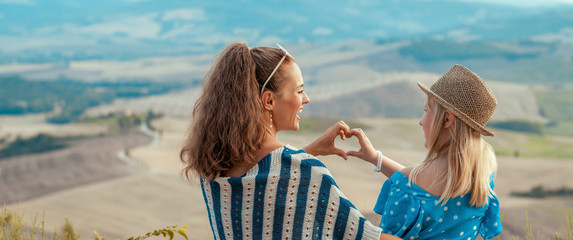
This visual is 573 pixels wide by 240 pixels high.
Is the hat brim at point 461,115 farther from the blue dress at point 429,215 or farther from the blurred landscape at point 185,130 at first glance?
the blurred landscape at point 185,130

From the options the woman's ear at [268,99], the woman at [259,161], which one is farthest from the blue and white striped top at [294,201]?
the woman's ear at [268,99]

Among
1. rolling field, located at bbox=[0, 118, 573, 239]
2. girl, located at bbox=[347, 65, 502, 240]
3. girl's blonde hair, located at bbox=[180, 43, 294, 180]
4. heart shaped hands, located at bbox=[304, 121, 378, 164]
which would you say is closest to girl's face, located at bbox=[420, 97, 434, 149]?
girl, located at bbox=[347, 65, 502, 240]

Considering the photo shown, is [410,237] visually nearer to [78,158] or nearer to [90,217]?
[90,217]

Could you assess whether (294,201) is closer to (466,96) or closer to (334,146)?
(334,146)

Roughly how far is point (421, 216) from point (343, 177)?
43.5 m

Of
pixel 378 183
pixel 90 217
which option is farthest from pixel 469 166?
pixel 378 183

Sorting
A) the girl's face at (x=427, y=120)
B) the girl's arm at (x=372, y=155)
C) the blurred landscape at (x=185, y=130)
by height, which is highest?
the girl's face at (x=427, y=120)

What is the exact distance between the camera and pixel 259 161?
2.36 metres

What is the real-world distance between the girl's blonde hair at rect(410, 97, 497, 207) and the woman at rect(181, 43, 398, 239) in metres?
0.38

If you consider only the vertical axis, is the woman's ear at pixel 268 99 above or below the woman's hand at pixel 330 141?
above

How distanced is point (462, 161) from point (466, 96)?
0.94 feet

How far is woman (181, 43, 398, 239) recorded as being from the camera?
2.29 metres

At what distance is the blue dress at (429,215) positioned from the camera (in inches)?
95.8

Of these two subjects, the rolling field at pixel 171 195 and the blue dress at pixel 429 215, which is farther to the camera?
the rolling field at pixel 171 195
